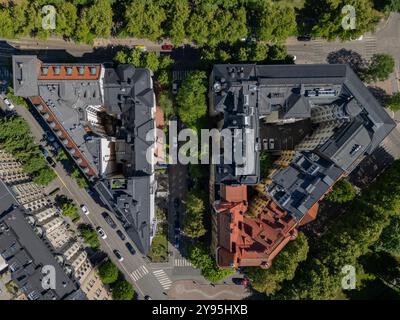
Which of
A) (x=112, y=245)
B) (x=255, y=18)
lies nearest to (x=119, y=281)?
(x=112, y=245)

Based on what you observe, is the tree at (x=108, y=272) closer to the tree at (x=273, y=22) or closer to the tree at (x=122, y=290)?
the tree at (x=122, y=290)

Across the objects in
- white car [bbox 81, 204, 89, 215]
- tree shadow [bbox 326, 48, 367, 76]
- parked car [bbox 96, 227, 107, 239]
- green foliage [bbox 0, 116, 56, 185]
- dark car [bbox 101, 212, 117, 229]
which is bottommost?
parked car [bbox 96, 227, 107, 239]

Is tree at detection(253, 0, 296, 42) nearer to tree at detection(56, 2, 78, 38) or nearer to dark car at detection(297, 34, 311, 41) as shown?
dark car at detection(297, 34, 311, 41)

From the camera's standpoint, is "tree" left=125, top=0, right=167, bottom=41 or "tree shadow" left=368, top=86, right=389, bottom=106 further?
"tree shadow" left=368, top=86, right=389, bottom=106

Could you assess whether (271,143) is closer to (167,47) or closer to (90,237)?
(167,47)

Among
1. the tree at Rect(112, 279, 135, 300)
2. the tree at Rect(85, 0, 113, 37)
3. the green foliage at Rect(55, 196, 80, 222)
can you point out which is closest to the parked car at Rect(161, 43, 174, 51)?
the tree at Rect(85, 0, 113, 37)

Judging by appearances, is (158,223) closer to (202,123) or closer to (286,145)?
(202,123)

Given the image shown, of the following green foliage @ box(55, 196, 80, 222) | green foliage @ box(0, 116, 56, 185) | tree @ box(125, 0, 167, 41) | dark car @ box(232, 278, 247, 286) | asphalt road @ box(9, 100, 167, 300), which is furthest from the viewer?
dark car @ box(232, 278, 247, 286)

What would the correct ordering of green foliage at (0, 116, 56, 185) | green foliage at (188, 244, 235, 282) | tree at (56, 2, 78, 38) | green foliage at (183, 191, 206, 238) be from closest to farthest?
tree at (56, 2, 78, 38)
green foliage at (0, 116, 56, 185)
green foliage at (183, 191, 206, 238)
green foliage at (188, 244, 235, 282)

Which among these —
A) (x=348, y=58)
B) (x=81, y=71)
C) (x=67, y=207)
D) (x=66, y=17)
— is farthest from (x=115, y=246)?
(x=348, y=58)
